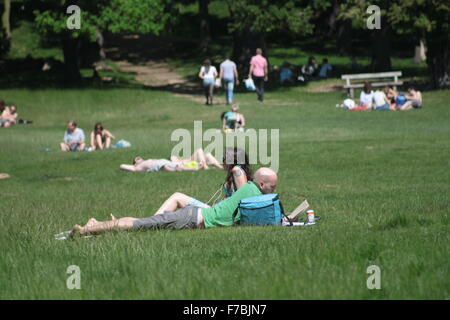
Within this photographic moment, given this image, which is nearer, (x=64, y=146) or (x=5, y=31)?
(x=64, y=146)

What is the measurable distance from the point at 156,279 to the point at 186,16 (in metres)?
65.7

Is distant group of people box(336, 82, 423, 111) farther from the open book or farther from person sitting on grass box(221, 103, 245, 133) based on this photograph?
the open book

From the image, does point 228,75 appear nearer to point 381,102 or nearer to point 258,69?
point 258,69

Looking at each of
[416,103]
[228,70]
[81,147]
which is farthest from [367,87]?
[81,147]

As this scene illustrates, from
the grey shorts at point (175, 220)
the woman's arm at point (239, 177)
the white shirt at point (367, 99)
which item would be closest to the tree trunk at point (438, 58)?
the white shirt at point (367, 99)

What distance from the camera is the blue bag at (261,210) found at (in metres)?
10.9

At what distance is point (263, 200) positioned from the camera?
10.9 metres

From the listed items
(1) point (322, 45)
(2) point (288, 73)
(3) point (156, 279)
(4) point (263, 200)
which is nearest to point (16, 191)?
(4) point (263, 200)

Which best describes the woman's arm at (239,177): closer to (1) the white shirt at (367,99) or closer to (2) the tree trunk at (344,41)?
(1) the white shirt at (367,99)

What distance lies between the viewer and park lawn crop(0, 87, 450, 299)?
7.30 metres

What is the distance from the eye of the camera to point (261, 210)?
1098cm

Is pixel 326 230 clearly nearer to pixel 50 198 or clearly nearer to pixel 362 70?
pixel 50 198

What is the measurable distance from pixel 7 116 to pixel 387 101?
1475 centimetres

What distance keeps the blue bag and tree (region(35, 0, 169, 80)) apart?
1318 inches
